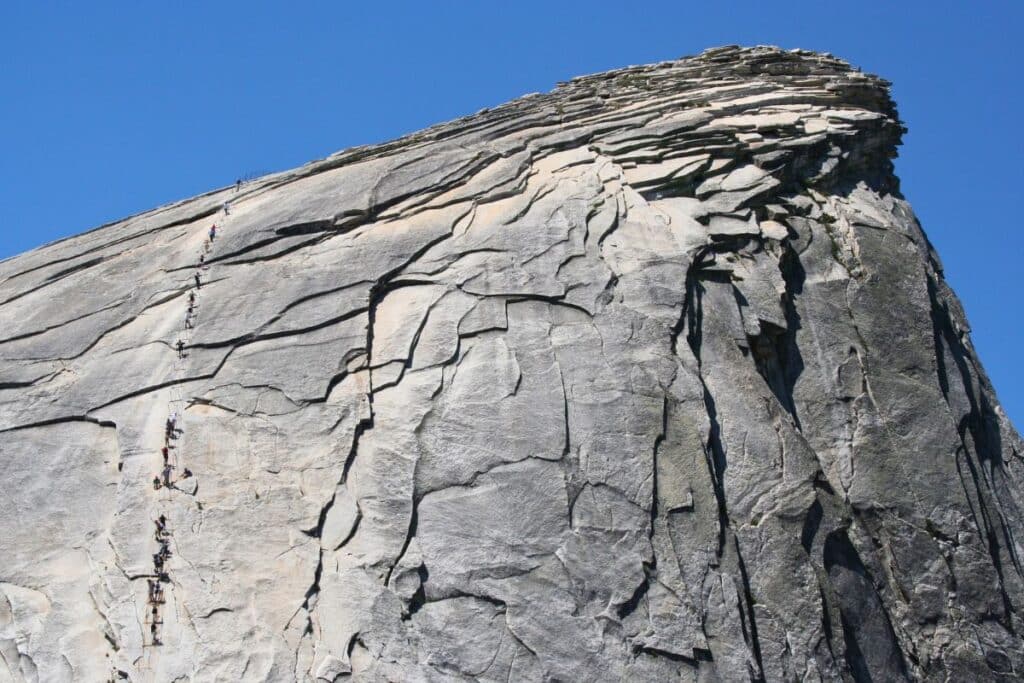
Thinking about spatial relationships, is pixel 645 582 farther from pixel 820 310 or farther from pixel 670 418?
pixel 820 310

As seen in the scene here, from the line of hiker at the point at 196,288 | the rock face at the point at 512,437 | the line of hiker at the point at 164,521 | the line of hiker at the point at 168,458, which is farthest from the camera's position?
the line of hiker at the point at 196,288

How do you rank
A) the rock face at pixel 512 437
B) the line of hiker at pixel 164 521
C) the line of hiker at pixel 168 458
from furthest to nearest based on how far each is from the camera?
the line of hiker at pixel 168 458 < the line of hiker at pixel 164 521 < the rock face at pixel 512 437

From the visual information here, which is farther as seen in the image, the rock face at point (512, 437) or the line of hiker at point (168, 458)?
the line of hiker at point (168, 458)

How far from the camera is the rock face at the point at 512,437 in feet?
45.8

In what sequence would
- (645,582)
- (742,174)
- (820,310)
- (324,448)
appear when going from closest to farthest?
(645,582)
(324,448)
(820,310)
(742,174)

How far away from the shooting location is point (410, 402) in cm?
1516

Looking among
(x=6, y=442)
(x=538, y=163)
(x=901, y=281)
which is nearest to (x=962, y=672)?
(x=901, y=281)

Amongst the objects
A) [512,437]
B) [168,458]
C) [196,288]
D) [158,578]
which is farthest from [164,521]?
[512,437]

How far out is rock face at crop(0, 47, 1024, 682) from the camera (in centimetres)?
1396

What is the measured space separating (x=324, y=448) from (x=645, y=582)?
376 centimetres

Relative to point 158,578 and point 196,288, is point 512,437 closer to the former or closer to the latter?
point 158,578

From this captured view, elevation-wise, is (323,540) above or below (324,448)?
below

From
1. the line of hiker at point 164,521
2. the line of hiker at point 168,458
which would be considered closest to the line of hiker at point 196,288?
the line of hiker at point 164,521

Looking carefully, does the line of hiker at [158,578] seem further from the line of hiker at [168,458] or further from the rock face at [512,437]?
the line of hiker at [168,458]
